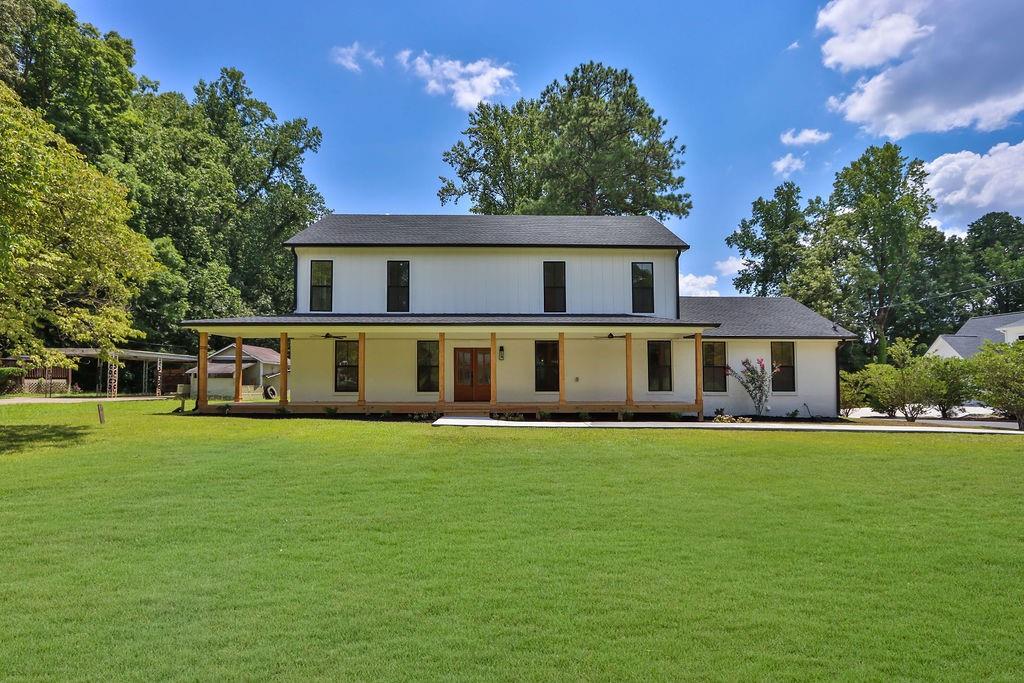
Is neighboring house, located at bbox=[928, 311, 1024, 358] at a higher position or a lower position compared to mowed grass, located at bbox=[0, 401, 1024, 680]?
higher

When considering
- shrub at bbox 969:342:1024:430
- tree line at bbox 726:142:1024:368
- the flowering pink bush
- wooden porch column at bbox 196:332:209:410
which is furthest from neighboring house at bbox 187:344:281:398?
tree line at bbox 726:142:1024:368

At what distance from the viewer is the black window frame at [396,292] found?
19.3 m

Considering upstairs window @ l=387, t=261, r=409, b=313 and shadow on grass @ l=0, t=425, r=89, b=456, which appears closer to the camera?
shadow on grass @ l=0, t=425, r=89, b=456

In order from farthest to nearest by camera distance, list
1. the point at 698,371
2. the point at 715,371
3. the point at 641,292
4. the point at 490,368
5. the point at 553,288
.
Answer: the point at 641,292
the point at 553,288
the point at 715,371
the point at 490,368
the point at 698,371

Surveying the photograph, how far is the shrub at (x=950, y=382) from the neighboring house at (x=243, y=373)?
28.4 m

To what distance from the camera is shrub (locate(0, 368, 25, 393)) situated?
1118 inches

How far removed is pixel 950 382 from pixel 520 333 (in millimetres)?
14228

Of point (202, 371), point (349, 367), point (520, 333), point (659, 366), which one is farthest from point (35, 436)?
point (659, 366)

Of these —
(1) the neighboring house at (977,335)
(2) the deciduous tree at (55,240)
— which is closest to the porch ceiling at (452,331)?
(2) the deciduous tree at (55,240)

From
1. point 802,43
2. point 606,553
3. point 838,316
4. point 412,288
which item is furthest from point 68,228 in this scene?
point 838,316

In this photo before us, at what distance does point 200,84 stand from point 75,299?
37.8 m

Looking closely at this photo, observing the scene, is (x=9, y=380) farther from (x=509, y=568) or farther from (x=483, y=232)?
(x=509, y=568)

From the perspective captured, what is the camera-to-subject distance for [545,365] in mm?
19047

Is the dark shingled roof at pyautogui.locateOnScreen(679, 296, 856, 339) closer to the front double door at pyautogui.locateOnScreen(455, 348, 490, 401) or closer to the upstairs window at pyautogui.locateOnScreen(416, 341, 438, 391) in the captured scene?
the front double door at pyautogui.locateOnScreen(455, 348, 490, 401)
